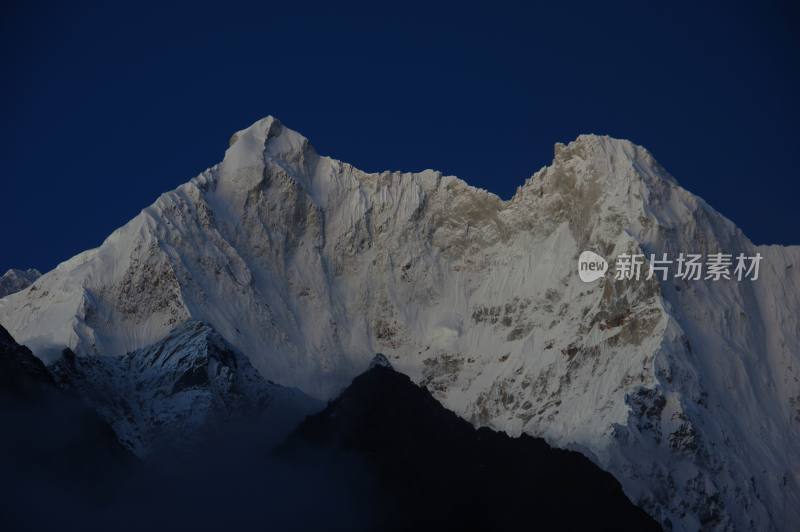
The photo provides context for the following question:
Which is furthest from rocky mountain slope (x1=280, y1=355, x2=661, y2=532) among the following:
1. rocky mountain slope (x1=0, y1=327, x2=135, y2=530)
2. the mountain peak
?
rocky mountain slope (x1=0, y1=327, x2=135, y2=530)

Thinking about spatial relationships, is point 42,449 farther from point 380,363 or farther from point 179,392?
point 380,363

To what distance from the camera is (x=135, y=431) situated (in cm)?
15450

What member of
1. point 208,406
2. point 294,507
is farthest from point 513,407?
point 294,507

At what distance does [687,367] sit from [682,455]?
12.3 meters

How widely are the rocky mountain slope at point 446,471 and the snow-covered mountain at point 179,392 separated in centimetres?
607

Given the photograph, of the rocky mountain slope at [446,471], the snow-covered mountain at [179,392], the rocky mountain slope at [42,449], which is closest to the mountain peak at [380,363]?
the snow-covered mountain at [179,392]

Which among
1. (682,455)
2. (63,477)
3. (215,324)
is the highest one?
(215,324)

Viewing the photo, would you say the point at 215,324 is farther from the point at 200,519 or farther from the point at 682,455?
the point at 200,519

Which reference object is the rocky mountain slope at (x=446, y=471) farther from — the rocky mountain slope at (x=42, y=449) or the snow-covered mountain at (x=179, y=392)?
the rocky mountain slope at (x=42, y=449)

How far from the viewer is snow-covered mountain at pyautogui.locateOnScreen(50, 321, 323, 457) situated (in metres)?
154

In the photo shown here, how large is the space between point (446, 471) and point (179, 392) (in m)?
26.2

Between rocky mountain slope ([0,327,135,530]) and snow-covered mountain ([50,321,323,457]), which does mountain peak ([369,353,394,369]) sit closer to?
snow-covered mountain ([50,321,323,457])

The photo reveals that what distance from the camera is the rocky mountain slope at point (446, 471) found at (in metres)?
146

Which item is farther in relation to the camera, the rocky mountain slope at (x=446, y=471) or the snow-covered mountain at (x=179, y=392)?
the snow-covered mountain at (x=179, y=392)
